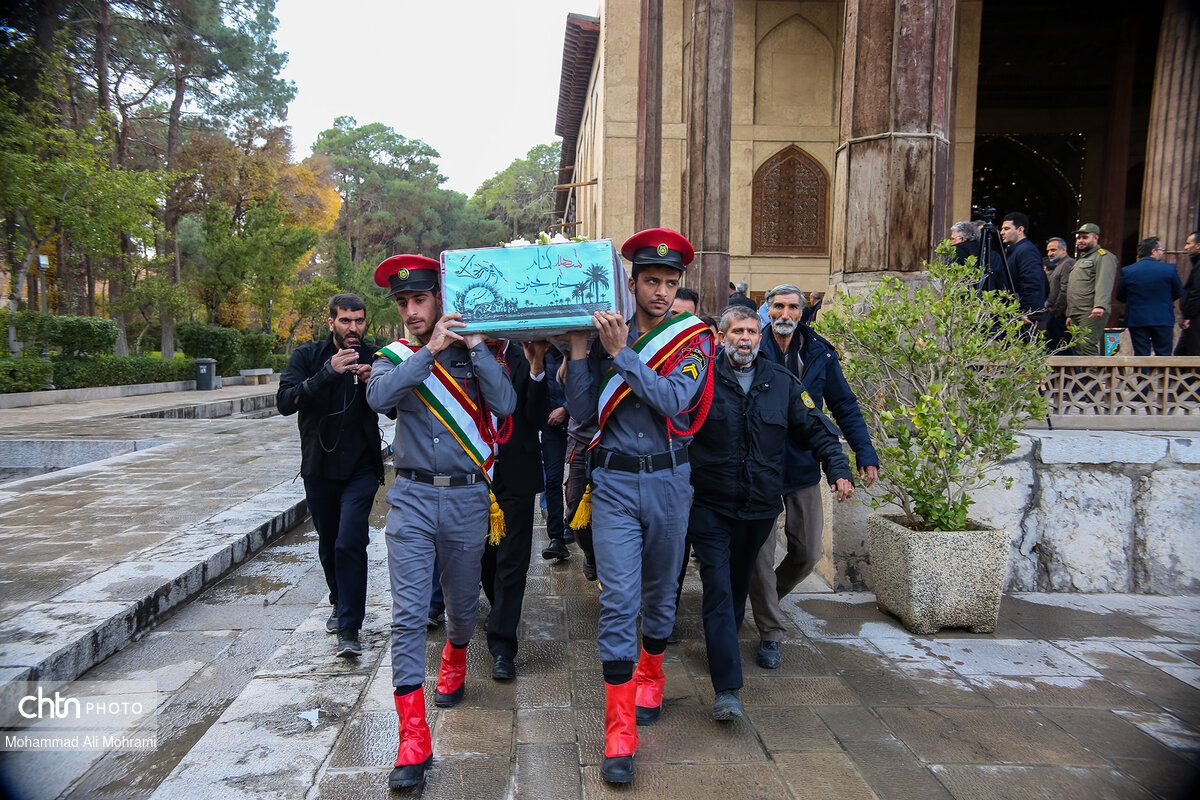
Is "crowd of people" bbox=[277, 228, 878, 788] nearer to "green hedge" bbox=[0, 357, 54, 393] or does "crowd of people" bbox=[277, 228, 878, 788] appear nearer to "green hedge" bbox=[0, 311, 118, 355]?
"green hedge" bbox=[0, 357, 54, 393]

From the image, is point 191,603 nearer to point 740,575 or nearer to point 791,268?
point 740,575

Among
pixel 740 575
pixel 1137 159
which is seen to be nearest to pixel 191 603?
pixel 740 575

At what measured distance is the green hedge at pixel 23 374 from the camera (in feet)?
57.2

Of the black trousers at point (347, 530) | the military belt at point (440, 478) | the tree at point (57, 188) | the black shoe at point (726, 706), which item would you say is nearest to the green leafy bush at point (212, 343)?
the tree at point (57, 188)

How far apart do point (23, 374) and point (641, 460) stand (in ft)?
64.8

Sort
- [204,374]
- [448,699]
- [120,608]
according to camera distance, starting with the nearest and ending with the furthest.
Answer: [448,699] → [120,608] → [204,374]

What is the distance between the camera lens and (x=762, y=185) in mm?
17312

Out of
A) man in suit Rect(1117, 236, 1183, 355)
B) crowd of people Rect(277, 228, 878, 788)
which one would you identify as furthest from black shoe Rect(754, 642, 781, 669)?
man in suit Rect(1117, 236, 1183, 355)

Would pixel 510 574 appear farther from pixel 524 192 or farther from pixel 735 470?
pixel 524 192

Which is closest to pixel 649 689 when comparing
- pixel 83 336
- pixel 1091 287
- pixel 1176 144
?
pixel 1091 287

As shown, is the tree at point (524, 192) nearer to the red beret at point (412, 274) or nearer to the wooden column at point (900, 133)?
the wooden column at point (900, 133)

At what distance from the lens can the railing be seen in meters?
5.89

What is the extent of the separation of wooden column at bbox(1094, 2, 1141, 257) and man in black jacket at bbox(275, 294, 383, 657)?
50.4ft

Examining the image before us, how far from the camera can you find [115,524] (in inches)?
266
